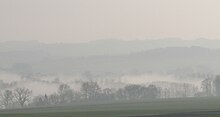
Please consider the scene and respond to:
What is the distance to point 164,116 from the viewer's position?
106m

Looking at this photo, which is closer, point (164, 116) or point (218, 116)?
point (218, 116)

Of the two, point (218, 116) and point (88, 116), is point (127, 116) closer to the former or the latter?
point (88, 116)

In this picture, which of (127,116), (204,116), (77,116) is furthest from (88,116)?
(204,116)

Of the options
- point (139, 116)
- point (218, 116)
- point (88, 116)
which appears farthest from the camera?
point (88, 116)

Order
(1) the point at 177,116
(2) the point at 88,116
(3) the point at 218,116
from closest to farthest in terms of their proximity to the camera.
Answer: (3) the point at 218,116, (1) the point at 177,116, (2) the point at 88,116

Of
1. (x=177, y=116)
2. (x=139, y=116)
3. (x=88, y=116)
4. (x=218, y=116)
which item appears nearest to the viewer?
(x=218, y=116)

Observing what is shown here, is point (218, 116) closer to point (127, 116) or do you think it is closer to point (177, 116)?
point (177, 116)

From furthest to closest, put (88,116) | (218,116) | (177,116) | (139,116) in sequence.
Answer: (88,116) → (139,116) → (177,116) → (218,116)

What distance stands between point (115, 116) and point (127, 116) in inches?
118

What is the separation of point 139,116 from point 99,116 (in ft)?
36.6

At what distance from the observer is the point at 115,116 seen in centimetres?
11306

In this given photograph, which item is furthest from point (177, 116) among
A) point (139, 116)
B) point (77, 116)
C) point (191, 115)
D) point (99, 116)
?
point (77, 116)

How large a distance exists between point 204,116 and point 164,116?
1150cm

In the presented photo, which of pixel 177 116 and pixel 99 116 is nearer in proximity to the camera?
pixel 177 116
